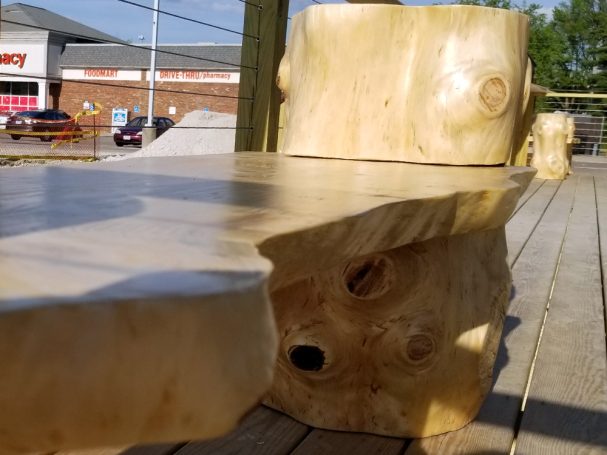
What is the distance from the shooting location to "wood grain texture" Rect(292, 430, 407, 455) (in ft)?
5.06

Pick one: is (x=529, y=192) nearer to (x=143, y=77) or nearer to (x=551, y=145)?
(x=551, y=145)

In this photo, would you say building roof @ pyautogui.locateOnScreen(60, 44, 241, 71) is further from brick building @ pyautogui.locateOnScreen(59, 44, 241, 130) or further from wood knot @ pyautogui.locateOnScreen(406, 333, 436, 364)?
wood knot @ pyautogui.locateOnScreen(406, 333, 436, 364)

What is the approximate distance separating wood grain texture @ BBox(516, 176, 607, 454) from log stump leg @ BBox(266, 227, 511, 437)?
160 millimetres

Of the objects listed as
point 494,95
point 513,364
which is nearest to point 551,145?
point 513,364

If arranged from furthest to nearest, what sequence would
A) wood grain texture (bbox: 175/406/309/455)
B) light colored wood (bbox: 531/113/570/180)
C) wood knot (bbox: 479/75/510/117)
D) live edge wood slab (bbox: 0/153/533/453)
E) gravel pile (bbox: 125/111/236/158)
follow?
light colored wood (bbox: 531/113/570/180) < gravel pile (bbox: 125/111/236/158) < wood knot (bbox: 479/75/510/117) < wood grain texture (bbox: 175/406/309/455) < live edge wood slab (bbox: 0/153/533/453)

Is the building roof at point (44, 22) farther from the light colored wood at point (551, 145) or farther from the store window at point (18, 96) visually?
the light colored wood at point (551, 145)

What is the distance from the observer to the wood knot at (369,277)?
1.53 metres

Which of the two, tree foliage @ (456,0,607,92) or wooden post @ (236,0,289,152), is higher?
tree foliage @ (456,0,607,92)

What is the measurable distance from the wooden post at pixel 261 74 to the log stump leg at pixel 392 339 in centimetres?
132

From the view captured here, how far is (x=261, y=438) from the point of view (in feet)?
5.12

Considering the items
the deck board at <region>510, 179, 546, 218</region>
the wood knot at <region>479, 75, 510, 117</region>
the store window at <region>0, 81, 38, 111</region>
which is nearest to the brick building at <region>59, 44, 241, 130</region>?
the store window at <region>0, 81, 38, 111</region>

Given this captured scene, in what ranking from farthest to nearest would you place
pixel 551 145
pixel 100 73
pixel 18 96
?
pixel 100 73, pixel 18 96, pixel 551 145

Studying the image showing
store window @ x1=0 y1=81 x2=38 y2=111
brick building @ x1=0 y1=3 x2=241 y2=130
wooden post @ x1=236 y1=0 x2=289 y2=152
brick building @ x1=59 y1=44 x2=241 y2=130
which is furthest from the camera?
store window @ x1=0 y1=81 x2=38 y2=111

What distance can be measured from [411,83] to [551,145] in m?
7.02
